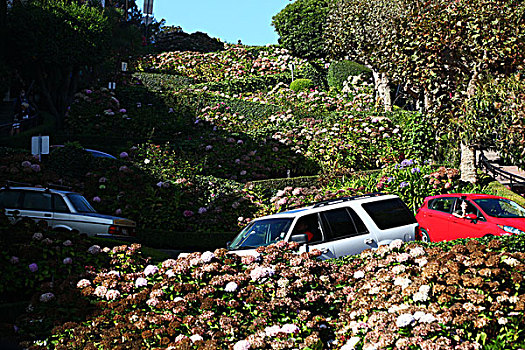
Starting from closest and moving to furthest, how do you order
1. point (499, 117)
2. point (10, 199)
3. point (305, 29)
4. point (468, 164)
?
point (10, 199)
point (499, 117)
point (468, 164)
point (305, 29)

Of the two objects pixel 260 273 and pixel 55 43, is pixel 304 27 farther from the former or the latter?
pixel 260 273

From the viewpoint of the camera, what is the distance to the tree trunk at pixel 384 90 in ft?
101

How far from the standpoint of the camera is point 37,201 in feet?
39.6

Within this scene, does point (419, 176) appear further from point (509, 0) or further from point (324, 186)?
point (509, 0)

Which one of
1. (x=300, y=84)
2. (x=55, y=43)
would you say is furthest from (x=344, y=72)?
(x=55, y=43)

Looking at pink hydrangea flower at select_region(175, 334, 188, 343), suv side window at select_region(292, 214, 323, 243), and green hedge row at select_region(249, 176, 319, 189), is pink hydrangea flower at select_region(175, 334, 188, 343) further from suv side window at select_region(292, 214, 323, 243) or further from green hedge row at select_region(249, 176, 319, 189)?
green hedge row at select_region(249, 176, 319, 189)

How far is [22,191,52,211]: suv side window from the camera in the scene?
12.0 metres

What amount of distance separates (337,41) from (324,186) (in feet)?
61.8

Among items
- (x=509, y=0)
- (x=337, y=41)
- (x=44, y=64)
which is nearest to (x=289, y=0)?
(x=337, y=41)

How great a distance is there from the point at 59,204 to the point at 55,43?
15.7m

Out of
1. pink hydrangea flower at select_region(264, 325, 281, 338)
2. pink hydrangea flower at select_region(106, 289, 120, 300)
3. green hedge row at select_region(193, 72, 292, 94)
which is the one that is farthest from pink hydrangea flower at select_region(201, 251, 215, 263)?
green hedge row at select_region(193, 72, 292, 94)

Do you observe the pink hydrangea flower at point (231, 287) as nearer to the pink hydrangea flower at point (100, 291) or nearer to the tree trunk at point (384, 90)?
the pink hydrangea flower at point (100, 291)

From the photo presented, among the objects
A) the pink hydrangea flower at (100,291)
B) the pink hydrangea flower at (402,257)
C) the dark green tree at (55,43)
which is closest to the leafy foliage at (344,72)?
the dark green tree at (55,43)

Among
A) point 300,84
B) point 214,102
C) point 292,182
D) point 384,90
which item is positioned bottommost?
point 292,182
